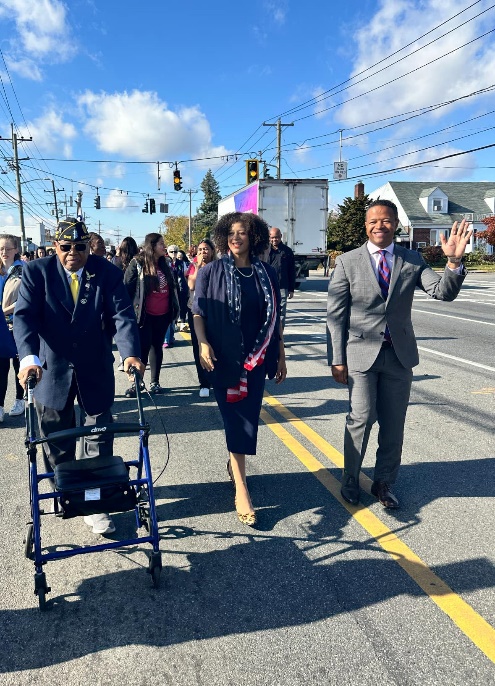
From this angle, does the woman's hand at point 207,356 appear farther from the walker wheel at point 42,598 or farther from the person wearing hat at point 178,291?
the person wearing hat at point 178,291

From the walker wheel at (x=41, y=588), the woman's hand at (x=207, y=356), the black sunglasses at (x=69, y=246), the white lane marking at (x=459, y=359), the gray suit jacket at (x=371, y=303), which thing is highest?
the black sunglasses at (x=69, y=246)

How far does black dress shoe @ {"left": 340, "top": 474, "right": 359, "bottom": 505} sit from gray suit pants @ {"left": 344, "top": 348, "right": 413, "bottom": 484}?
4 centimetres

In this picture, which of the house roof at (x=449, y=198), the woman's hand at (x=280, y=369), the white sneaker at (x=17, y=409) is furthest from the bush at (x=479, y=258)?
the woman's hand at (x=280, y=369)

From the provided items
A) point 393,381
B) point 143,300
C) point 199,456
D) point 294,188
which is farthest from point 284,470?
point 294,188

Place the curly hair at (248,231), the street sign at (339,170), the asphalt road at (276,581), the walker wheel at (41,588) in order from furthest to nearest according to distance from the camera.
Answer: the street sign at (339,170), the curly hair at (248,231), the walker wheel at (41,588), the asphalt road at (276,581)

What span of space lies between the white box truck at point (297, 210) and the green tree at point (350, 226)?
22965mm

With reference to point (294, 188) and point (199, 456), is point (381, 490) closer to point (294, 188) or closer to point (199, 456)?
point (199, 456)

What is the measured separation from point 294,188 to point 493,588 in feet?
69.0

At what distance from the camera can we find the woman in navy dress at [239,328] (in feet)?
12.3

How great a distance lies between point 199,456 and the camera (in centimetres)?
499

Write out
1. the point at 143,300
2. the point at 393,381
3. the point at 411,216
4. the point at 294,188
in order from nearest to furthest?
the point at 393,381 → the point at 143,300 → the point at 294,188 → the point at 411,216

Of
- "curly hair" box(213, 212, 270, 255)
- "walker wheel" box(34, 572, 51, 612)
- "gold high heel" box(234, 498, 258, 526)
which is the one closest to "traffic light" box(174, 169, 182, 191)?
"curly hair" box(213, 212, 270, 255)

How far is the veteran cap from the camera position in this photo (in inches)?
134

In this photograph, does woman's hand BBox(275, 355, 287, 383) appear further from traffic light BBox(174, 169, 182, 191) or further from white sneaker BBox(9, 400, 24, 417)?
traffic light BBox(174, 169, 182, 191)
